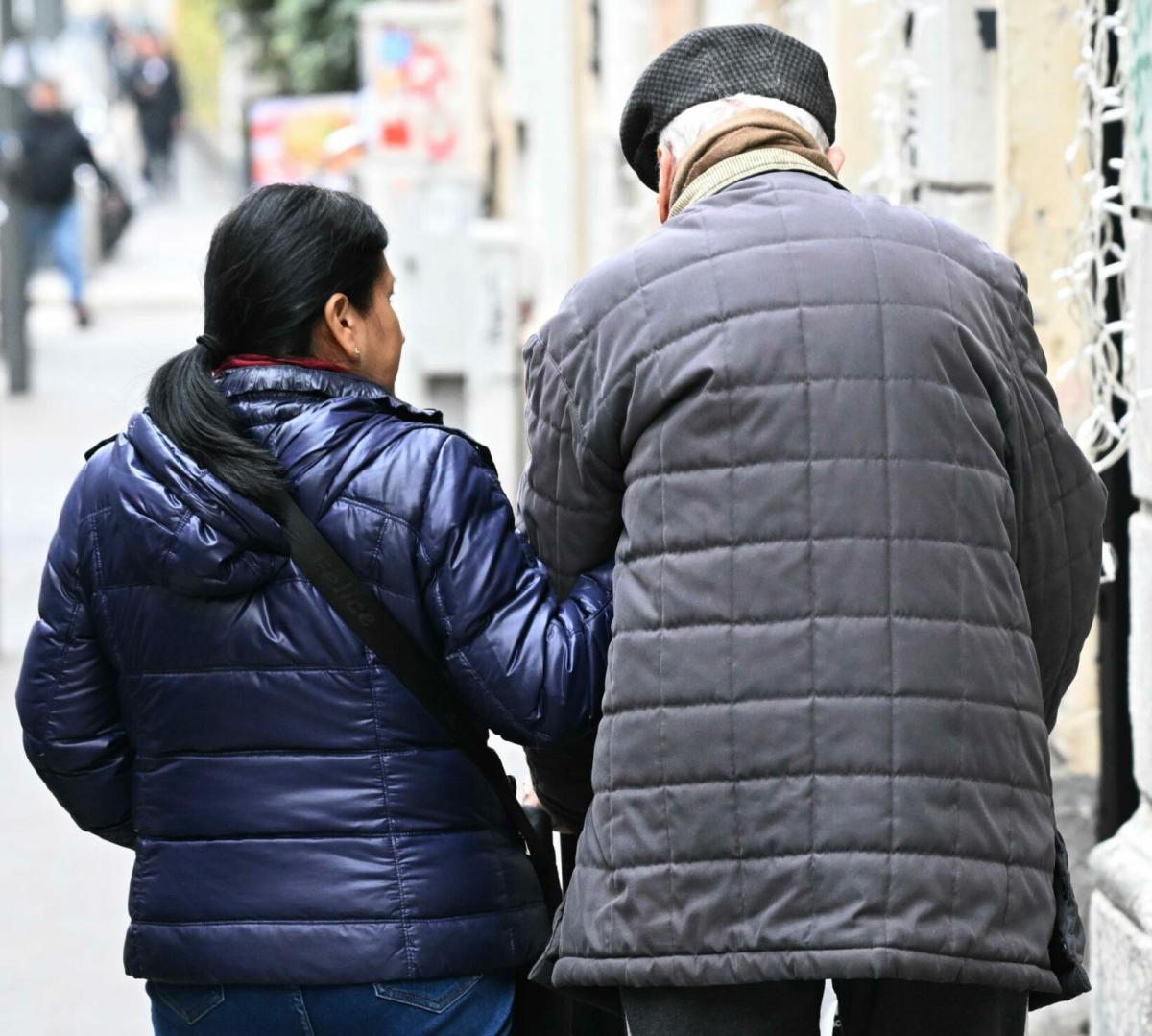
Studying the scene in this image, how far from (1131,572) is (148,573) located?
1978mm

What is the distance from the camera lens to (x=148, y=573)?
2.79 m

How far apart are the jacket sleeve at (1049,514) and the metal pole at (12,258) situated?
→ 12.9 meters

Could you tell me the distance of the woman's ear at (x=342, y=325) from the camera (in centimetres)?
286

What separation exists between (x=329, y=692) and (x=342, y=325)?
483mm

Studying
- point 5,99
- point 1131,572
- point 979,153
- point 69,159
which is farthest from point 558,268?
point 1131,572

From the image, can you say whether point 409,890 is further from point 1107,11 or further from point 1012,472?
point 1107,11

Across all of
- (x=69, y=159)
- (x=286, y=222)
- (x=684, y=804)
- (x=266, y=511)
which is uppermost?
(x=286, y=222)

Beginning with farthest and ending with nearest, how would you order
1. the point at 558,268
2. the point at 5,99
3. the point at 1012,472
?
the point at 5,99 → the point at 558,268 → the point at 1012,472

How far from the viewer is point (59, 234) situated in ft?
57.8

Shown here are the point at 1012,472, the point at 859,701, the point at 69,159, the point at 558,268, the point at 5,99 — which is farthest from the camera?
the point at 69,159

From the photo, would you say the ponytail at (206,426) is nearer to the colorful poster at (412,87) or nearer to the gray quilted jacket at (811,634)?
the gray quilted jacket at (811,634)

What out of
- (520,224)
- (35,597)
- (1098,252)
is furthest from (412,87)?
(1098,252)

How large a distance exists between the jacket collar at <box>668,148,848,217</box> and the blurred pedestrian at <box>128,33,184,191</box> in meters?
31.5

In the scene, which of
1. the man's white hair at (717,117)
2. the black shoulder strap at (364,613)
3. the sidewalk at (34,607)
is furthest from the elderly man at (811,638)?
the sidewalk at (34,607)
